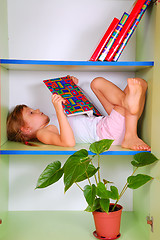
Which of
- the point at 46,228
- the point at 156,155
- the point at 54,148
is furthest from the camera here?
the point at 46,228

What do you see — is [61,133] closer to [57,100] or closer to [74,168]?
[57,100]

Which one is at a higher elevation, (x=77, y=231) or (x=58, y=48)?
(x=58, y=48)

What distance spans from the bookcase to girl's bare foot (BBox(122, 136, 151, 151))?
34 millimetres

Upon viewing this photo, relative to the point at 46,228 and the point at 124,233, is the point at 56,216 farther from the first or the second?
the point at 124,233

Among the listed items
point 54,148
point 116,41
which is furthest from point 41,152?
point 116,41

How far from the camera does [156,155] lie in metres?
1.53

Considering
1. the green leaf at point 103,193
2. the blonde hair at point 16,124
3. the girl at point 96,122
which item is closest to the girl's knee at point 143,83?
the girl at point 96,122

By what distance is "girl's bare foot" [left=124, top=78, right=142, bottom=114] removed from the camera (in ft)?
5.15

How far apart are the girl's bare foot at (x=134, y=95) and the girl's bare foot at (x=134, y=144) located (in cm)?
15

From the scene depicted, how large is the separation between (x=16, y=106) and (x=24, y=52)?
1.03ft

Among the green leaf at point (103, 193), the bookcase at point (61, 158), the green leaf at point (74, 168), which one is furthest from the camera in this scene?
the bookcase at point (61, 158)

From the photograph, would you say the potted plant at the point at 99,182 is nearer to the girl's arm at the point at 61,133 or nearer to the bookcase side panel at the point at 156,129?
the bookcase side panel at the point at 156,129

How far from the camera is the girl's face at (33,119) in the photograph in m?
1.90

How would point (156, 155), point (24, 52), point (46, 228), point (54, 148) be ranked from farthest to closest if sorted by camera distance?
1. point (24, 52)
2. point (46, 228)
3. point (54, 148)
4. point (156, 155)
